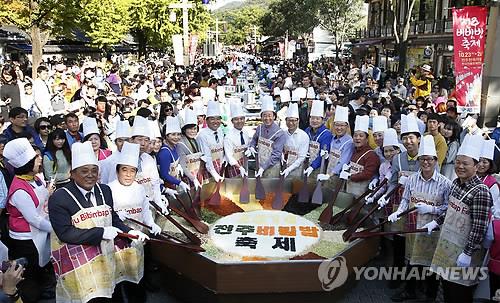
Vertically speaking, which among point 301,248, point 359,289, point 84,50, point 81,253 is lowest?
point 359,289

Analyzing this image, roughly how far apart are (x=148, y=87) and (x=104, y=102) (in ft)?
19.1

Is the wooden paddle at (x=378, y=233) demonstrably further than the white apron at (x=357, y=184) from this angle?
No

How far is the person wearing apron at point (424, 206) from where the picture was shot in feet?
13.9

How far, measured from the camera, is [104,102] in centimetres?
864

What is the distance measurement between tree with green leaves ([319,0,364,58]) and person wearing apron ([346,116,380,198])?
3146 centimetres

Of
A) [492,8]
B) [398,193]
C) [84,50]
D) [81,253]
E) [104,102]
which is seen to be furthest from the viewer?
[84,50]

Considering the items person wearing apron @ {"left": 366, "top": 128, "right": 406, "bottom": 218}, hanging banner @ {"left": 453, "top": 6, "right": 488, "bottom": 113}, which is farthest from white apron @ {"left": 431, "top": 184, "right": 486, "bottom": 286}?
hanging banner @ {"left": 453, "top": 6, "right": 488, "bottom": 113}

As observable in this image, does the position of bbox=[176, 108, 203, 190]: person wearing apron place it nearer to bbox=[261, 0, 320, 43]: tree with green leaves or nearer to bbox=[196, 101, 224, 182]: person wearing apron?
bbox=[196, 101, 224, 182]: person wearing apron

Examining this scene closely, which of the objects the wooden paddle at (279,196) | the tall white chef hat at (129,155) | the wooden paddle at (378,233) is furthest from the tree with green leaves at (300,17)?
the tall white chef hat at (129,155)

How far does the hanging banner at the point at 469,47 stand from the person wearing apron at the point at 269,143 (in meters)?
3.58

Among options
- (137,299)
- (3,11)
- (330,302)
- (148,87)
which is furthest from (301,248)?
(3,11)

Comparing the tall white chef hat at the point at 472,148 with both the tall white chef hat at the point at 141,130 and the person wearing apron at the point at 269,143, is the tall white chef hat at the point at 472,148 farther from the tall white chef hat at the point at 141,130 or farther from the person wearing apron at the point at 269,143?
the person wearing apron at the point at 269,143

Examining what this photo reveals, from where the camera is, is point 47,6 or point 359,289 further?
point 47,6

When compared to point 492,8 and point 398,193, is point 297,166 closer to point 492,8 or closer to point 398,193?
point 398,193
